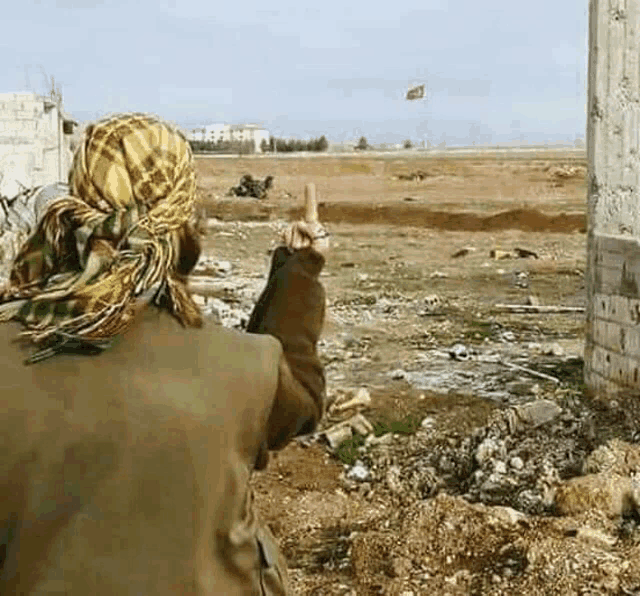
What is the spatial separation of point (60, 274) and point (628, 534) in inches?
160

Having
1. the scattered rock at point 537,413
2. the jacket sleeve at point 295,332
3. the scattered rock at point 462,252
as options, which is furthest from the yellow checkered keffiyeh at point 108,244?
the scattered rock at point 462,252

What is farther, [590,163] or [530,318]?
[530,318]

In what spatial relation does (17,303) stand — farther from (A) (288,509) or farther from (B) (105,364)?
(A) (288,509)

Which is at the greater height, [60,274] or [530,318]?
[60,274]

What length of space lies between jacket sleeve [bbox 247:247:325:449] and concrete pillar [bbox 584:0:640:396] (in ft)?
19.2

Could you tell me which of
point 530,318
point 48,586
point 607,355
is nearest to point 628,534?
point 607,355

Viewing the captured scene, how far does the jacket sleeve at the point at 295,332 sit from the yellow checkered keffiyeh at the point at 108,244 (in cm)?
20

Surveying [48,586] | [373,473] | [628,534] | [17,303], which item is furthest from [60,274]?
[373,473]

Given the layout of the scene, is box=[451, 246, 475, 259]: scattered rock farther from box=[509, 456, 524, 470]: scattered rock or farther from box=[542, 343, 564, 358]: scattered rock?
box=[509, 456, 524, 470]: scattered rock

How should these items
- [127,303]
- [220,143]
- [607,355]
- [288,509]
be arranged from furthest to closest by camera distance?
[220,143] → [607,355] → [288,509] → [127,303]

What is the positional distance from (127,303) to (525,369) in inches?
314

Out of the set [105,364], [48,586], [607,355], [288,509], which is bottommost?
[288,509]

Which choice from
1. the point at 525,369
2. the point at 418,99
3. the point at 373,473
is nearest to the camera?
the point at 373,473

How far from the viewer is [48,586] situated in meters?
1.68
